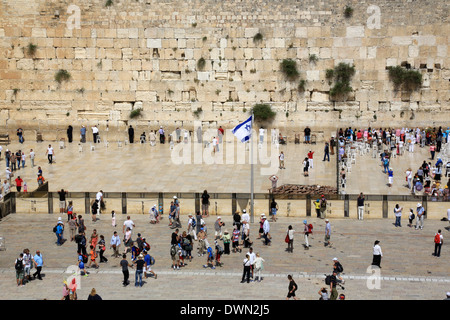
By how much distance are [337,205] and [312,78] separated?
14.6 metres

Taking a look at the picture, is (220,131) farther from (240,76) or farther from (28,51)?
(28,51)

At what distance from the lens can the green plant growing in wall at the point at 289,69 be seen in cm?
4088

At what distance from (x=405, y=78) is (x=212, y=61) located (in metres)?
10.6

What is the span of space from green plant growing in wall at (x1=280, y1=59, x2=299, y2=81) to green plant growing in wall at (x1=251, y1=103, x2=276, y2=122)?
6.59 feet

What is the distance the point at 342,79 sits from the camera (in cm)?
4109

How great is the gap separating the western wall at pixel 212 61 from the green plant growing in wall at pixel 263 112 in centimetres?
41

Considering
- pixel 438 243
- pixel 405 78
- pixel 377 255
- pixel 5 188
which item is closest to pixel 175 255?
pixel 377 255

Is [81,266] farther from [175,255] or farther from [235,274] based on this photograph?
→ [235,274]

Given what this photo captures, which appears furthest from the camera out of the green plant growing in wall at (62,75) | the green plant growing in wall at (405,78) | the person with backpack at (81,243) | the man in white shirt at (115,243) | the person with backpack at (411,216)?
the green plant growing in wall at (62,75)

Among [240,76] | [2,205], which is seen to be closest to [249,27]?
[240,76]

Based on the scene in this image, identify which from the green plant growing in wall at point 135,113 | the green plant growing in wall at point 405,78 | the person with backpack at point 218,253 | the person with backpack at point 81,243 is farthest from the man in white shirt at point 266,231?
the green plant growing in wall at point 405,78

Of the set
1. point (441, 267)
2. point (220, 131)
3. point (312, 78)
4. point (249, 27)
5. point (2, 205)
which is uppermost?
point (249, 27)

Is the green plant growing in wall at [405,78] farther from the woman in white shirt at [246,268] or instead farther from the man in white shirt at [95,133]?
the woman in white shirt at [246,268]
